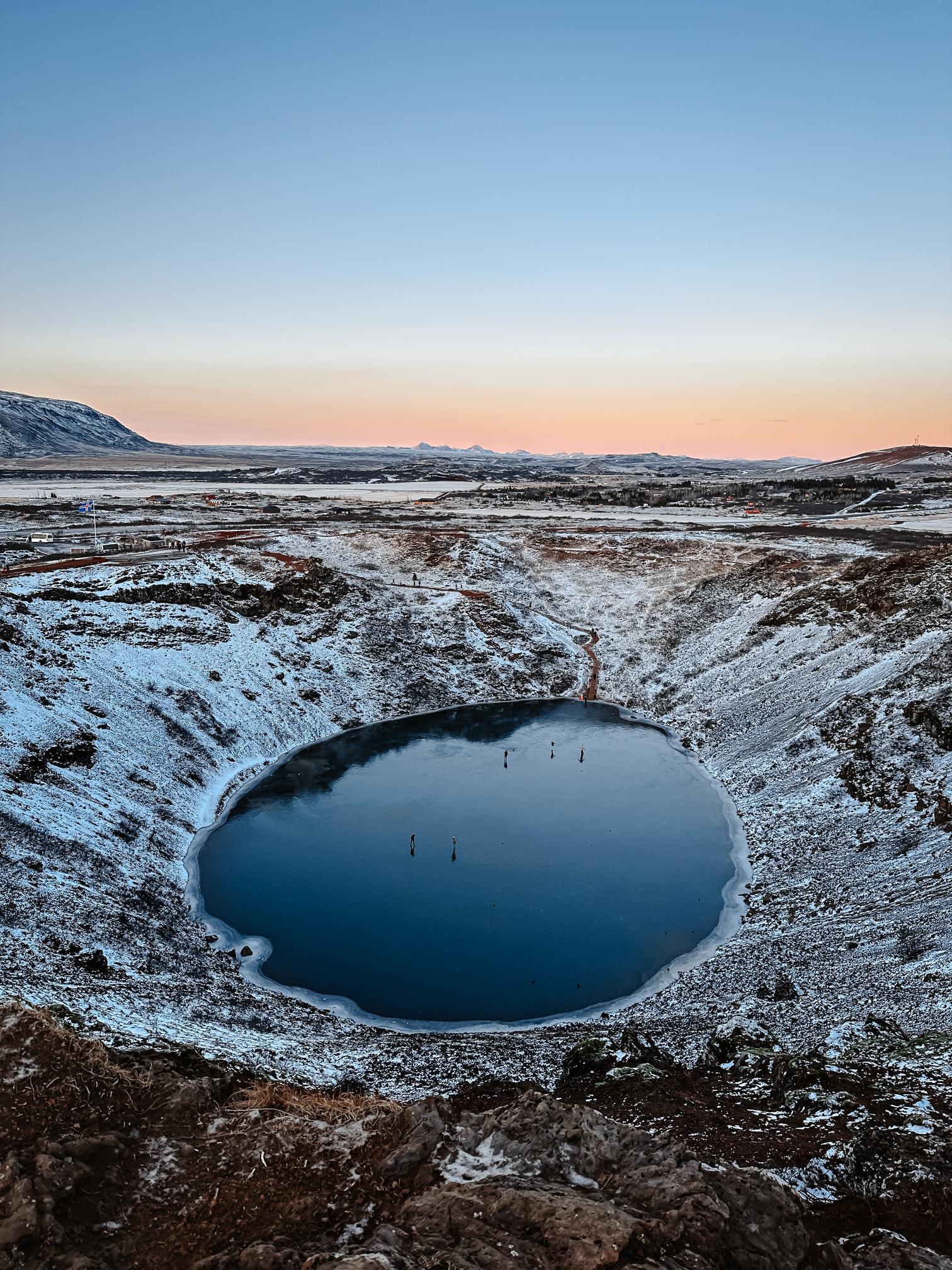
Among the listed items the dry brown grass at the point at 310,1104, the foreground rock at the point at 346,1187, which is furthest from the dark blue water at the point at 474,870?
the foreground rock at the point at 346,1187

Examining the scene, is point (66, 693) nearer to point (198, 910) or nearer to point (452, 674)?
point (198, 910)

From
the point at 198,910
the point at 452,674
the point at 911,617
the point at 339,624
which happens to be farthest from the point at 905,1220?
the point at 339,624

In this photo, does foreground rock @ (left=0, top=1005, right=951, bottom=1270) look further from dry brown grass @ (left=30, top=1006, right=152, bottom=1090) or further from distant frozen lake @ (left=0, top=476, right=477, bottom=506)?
distant frozen lake @ (left=0, top=476, right=477, bottom=506)

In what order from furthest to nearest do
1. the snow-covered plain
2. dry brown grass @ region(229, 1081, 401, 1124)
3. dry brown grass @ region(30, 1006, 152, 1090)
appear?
the snow-covered plain, dry brown grass @ region(30, 1006, 152, 1090), dry brown grass @ region(229, 1081, 401, 1124)

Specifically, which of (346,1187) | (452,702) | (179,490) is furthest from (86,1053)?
(179,490)

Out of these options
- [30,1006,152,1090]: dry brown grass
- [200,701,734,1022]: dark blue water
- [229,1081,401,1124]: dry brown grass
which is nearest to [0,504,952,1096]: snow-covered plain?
[200,701,734,1022]: dark blue water
